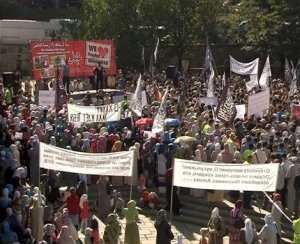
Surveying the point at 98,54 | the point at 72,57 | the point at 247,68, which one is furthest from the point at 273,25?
the point at 72,57

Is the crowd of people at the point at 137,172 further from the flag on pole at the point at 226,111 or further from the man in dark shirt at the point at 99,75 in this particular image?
the man in dark shirt at the point at 99,75

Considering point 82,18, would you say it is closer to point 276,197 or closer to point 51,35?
point 51,35

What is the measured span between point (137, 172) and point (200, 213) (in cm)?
188

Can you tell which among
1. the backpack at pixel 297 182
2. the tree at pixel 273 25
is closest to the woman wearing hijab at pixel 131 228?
the backpack at pixel 297 182

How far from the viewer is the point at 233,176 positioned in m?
13.2

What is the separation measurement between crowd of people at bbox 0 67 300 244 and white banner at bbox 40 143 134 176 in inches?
30.3

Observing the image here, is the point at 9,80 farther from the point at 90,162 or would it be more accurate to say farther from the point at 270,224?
the point at 270,224

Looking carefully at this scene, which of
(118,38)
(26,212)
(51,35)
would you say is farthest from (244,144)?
(51,35)

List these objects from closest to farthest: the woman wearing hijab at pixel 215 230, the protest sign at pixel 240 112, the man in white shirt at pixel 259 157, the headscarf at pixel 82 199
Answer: the woman wearing hijab at pixel 215 230 < the headscarf at pixel 82 199 < the man in white shirt at pixel 259 157 < the protest sign at pixel 240 112

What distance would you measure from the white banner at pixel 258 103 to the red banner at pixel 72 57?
8599mm

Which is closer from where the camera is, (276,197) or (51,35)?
(276,197)

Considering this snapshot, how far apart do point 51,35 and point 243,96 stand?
22924mm

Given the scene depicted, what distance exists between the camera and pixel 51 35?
162ft

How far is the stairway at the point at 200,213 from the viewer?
57.2 ft
